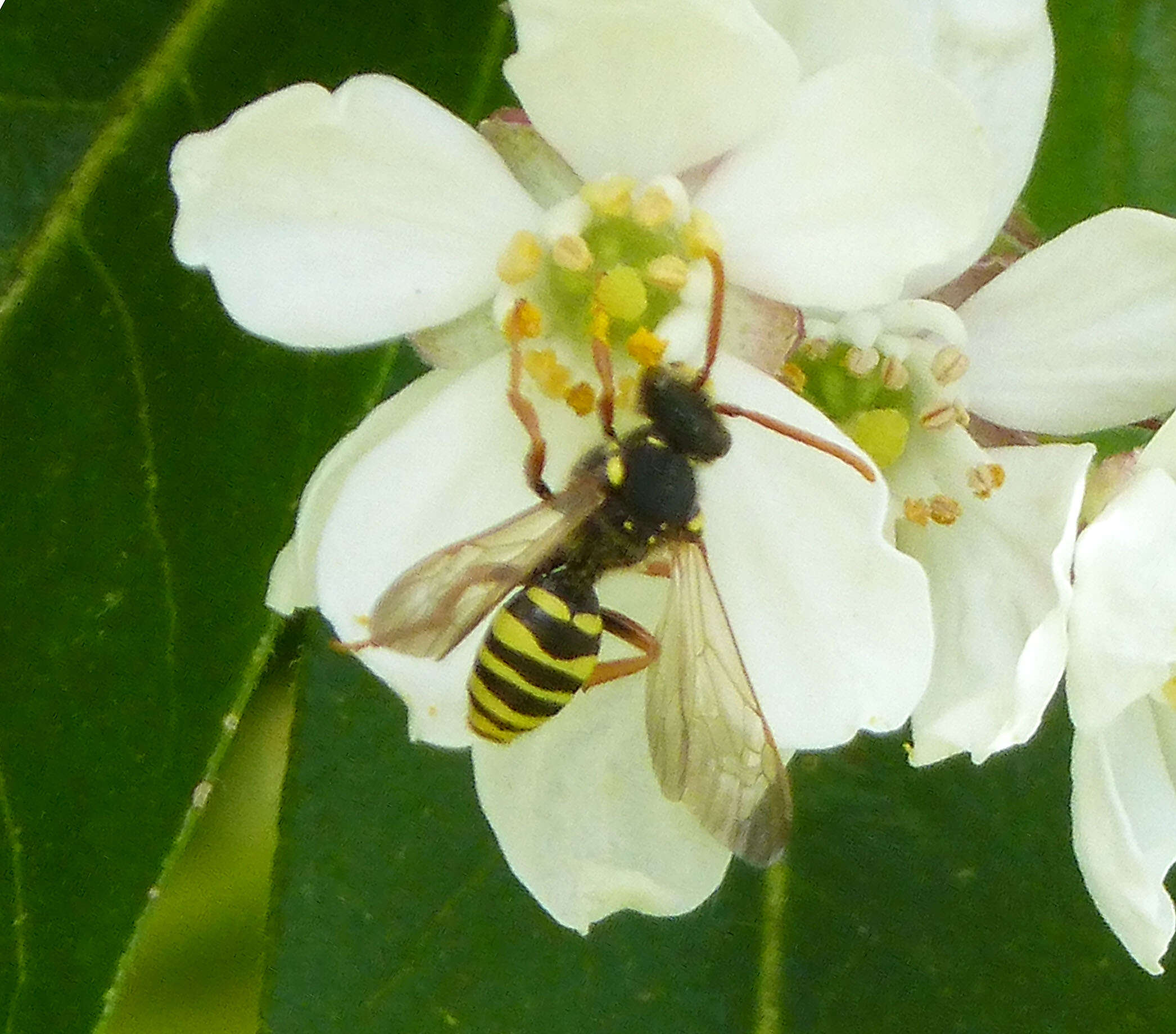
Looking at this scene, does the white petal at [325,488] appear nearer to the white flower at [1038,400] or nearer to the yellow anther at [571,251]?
the yellow anther at [571,251]

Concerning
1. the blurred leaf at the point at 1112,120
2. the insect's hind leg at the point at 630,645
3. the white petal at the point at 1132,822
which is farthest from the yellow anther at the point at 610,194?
the blurred leaf at the point at 1112,120

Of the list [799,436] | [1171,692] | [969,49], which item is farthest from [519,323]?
[1171,692]

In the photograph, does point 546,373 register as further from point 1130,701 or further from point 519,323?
point 1130,701

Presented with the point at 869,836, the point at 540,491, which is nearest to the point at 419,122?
the point at 540,491

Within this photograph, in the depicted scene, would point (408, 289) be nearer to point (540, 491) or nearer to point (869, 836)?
point (540, 491)

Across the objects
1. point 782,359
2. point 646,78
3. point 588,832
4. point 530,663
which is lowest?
point 588,832

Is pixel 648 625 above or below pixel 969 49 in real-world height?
below
